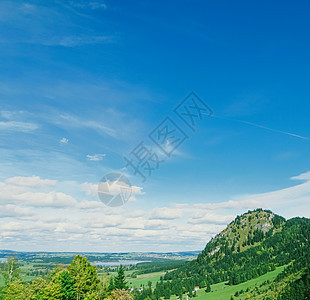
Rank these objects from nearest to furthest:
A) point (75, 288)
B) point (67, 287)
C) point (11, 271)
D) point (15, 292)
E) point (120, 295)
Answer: point (120, 295) < point (67, 287) < point (75, 288) < point (15, 292) < point (11, 271)

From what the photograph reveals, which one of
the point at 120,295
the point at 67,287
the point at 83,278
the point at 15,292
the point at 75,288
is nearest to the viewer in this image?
the point at 120,295

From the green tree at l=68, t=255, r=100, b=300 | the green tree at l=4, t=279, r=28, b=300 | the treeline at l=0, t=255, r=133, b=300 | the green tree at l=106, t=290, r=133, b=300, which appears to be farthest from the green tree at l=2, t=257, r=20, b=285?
the green tree at l=106, t=290, r=133, b=300

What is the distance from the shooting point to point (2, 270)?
90.4 meters

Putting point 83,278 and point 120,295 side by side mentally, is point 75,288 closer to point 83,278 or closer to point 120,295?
point 83,278

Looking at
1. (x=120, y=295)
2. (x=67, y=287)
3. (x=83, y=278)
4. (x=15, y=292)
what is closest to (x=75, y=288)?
(x=67, y=287)

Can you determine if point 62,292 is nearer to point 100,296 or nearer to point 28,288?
point 100,296

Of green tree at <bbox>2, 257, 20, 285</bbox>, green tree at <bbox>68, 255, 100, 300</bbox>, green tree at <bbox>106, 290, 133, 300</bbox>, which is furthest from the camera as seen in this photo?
green tree at <bbox>2, 257, 20, 285</bbox>

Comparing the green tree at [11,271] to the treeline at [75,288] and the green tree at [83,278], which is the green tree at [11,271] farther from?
the green tree at [83,278]

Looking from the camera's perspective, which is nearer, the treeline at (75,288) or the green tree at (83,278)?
the treeline at (75,288)

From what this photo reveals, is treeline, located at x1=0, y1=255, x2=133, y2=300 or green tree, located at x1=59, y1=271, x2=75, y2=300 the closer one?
treeline, located at x1=0, y1=255, x2=133, y2=300

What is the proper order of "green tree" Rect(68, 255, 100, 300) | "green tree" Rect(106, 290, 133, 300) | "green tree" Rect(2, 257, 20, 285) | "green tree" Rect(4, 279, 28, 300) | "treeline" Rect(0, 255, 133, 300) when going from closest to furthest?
"green tree" Rect(106, 290, 133, 300), "treeline" Rect(0, 255, 133, 300), "green tree" Rect(68, 255, 100, 300), "green tree" Rect(4, 279, 28, 300), "green tree" Rect(2, 257, 20, 285)

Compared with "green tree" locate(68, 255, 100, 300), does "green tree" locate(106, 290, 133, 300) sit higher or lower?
lower

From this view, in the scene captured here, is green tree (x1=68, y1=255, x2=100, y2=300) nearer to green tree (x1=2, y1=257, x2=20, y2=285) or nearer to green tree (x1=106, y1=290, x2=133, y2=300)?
green tree (x1=106, y1=290, x2=133, y2=300)

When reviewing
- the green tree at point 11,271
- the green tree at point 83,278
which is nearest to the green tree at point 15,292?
the green tree at point 11,271
